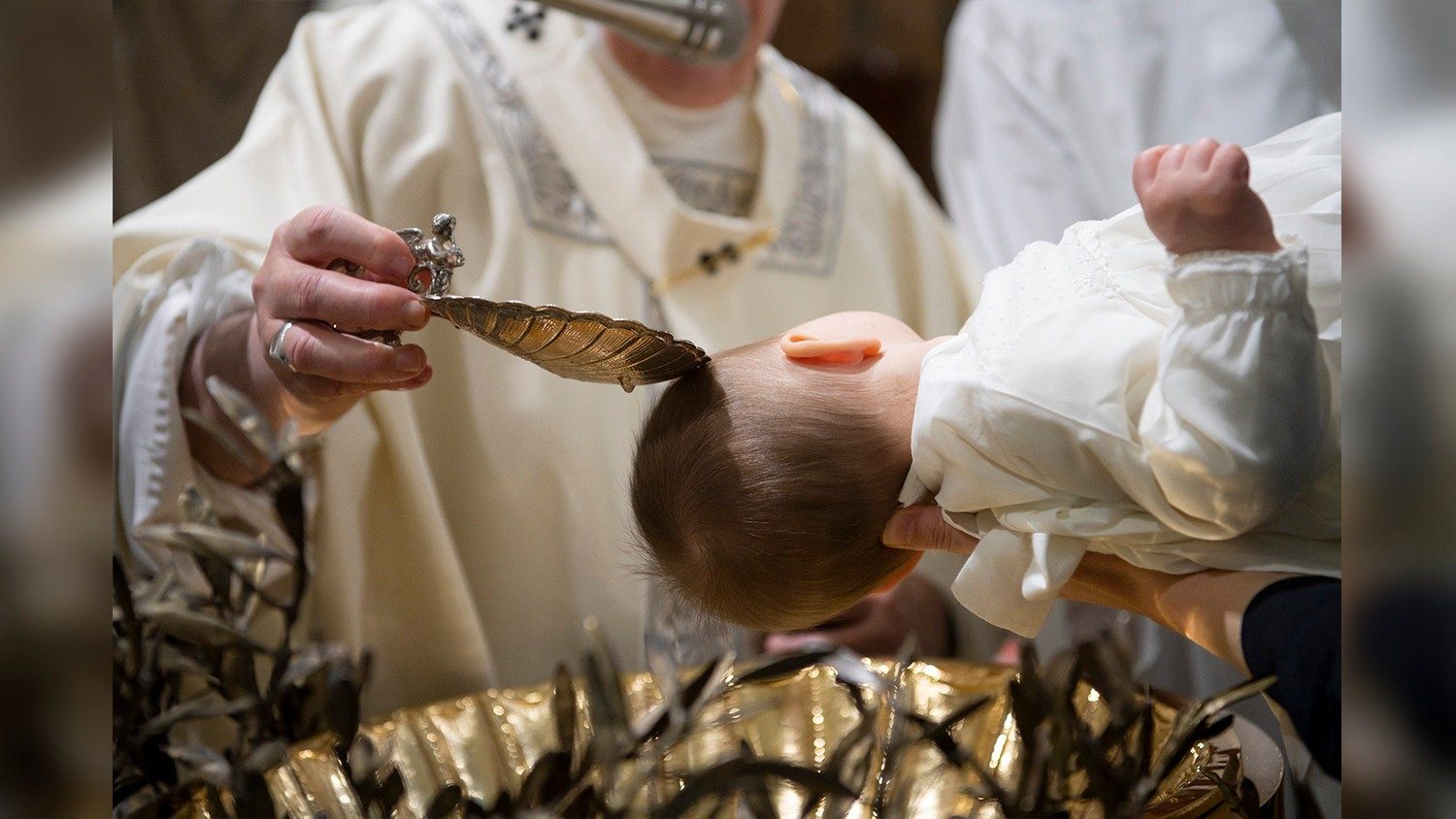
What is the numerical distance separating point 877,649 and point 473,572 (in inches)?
11.5

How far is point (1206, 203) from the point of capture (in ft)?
1.36

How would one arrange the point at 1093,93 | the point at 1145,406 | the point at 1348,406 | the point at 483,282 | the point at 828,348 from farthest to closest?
the point at 1093,93, the point at 483,282, the point at 828,348, the point at 1145,406, the point at 1348,406

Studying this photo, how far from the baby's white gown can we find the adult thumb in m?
0.01

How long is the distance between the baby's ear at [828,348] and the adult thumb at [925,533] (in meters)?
0.08

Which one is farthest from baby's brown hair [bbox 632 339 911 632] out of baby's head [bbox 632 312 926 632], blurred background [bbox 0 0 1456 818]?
blurred background [bbox 0 0 1456 818]

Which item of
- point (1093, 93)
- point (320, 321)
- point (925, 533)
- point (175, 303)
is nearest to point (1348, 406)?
point (925, 533)

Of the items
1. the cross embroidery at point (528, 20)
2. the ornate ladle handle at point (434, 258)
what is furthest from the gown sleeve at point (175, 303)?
the cross embroidery at point (528, 20)

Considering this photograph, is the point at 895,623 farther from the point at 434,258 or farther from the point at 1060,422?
the point at 434,258

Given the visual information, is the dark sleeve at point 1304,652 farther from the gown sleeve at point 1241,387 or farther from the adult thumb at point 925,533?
the adult thumb at point 925,533

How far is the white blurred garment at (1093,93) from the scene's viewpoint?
0.55 metres

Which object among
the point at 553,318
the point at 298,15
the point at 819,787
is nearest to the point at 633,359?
the point at 553,318

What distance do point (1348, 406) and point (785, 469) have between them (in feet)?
0.85

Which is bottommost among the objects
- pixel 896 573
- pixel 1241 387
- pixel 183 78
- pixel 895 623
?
pixel 895 623

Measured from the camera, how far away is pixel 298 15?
76 cm
